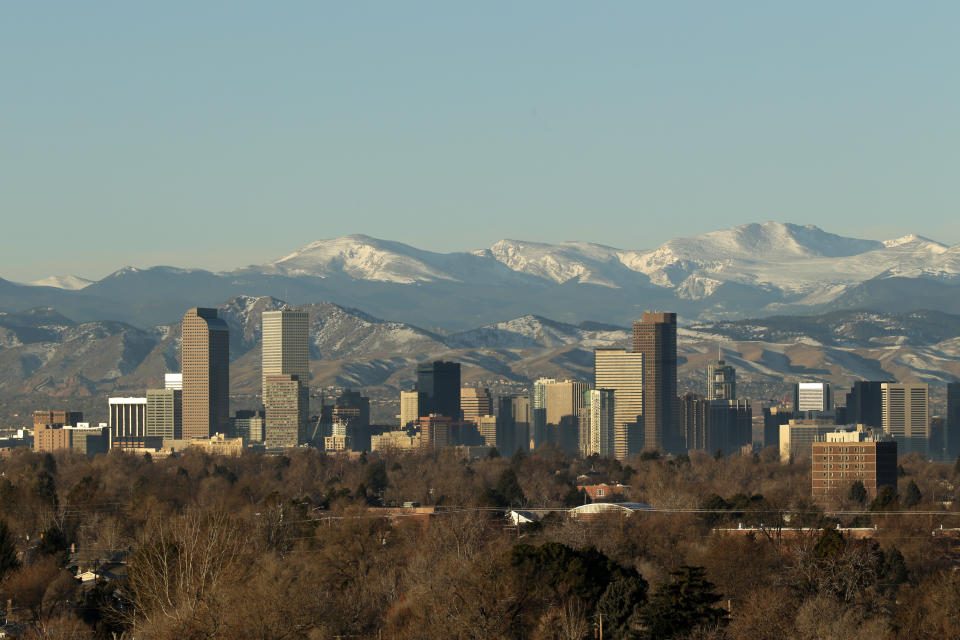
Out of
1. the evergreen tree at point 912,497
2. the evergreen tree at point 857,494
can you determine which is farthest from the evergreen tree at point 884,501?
the evergreen tree at point 857,494

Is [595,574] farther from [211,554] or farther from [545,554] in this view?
[211,554]

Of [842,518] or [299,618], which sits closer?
[299,618]

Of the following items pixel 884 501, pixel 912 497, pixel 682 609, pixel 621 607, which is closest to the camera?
pixel 682 609

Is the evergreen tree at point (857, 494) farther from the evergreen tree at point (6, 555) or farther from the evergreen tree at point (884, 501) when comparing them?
the evergreen tree at point (6, 555)

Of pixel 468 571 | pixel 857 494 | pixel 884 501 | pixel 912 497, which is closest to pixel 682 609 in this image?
pixel 468 571

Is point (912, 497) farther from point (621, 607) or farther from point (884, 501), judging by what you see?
point (621, 607)

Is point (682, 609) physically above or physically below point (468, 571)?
below

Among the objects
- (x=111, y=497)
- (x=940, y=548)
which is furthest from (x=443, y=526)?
(x=111, y=497)

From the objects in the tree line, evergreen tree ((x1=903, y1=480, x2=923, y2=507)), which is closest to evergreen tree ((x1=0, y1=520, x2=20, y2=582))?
the tree line

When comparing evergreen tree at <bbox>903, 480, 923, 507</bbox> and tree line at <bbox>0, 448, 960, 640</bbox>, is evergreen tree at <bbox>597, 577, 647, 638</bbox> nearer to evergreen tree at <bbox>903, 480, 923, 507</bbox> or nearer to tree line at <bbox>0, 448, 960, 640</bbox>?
tree line at <bbox>0, 448, 960, 640</bbox>
